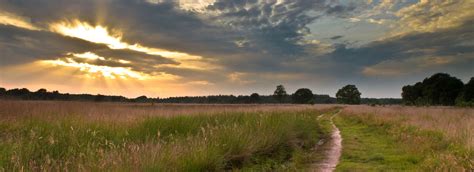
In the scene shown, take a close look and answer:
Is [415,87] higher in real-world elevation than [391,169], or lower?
higher

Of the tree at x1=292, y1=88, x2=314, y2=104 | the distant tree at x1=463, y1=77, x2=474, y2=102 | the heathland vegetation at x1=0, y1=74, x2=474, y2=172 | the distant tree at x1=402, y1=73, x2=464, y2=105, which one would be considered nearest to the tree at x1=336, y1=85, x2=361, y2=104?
the tree at x1=292, y1=88, x2=314, y2=104

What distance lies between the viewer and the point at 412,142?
528 inches

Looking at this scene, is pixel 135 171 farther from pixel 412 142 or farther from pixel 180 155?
pixel 412 142

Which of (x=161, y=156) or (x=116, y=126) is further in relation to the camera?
(x=116, y=126)

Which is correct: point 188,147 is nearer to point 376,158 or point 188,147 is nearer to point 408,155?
point 376,158

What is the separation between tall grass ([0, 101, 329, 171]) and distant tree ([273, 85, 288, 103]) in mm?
130806

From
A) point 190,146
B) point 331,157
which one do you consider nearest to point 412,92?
point 331,157

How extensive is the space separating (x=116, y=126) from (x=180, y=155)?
513 cm

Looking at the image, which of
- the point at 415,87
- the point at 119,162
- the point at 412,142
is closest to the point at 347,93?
the point at 415,87

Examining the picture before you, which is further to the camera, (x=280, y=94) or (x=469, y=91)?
(x=280, y=94)

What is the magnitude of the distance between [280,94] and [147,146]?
139368 millimetres

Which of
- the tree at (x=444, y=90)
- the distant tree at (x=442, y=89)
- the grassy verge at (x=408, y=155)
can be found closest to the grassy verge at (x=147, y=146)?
the grassy verge at (x=408, y=155)

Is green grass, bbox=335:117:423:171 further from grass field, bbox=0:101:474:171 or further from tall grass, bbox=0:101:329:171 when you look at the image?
tall grass, bbox=0:101:329:171

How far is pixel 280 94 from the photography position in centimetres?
14625
